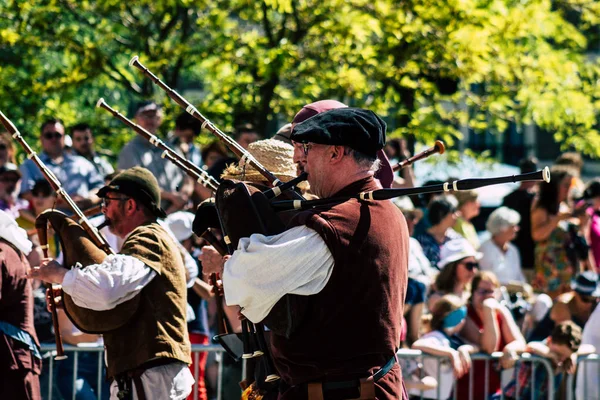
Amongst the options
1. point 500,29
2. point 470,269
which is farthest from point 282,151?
point 500,29

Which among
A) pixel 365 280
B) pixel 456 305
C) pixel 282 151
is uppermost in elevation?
pixel 282 151

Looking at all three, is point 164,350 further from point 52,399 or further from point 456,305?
point 456,305

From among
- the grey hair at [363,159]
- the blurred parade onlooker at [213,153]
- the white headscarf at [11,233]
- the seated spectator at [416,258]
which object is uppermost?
the blurred parade onlooker at [213,153]

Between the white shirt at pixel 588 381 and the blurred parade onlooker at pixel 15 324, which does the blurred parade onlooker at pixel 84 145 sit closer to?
the blurred parade onlooker at pixel 15 324

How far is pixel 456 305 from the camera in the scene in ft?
25.6

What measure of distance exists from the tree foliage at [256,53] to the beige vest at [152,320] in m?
5.14

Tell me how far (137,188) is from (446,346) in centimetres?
271

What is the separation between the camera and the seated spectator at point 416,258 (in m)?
8.64

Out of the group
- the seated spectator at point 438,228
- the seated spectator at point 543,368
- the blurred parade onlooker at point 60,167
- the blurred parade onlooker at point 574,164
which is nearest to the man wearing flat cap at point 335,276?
the seated spectator at point 543,368

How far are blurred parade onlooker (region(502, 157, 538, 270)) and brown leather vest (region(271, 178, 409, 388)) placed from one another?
7.05 metres

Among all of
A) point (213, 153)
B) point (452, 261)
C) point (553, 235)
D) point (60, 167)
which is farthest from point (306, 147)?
point (553, 235)

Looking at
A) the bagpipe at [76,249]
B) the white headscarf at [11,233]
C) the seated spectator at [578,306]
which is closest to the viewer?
the bagpipe at [76,249]

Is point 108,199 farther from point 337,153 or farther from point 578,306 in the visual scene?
point 578,306

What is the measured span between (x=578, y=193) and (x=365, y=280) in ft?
26.8
